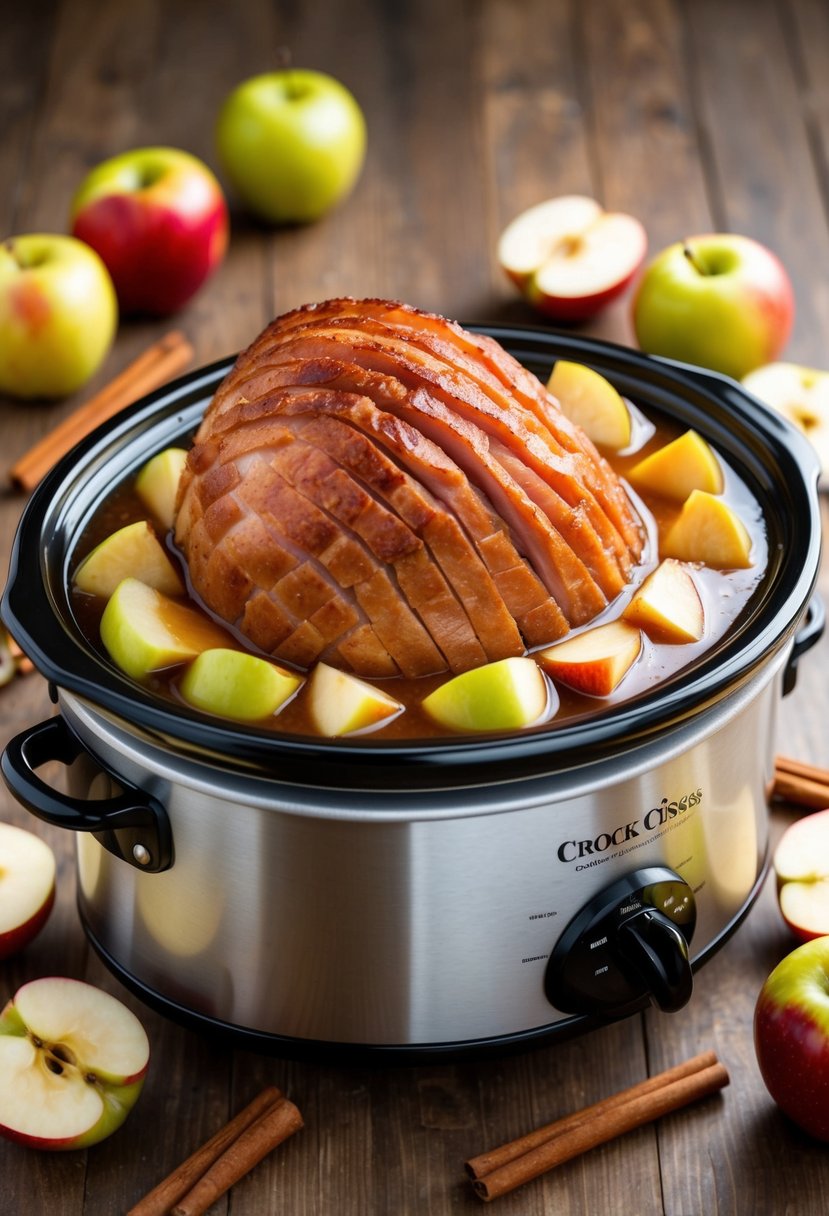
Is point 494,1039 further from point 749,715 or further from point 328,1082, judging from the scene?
point 749,715

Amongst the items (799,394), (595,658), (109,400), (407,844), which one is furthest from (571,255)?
(407,844)

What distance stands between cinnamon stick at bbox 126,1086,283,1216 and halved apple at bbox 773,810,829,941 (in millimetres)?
792

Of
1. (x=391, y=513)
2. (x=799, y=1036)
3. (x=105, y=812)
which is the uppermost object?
(x=391, y=513)

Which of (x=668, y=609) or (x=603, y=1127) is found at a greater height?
(x=668, y=609)

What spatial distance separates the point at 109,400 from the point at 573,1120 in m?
1.93

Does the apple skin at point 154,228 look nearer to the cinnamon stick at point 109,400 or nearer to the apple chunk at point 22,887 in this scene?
the cinnamon stick at point 109,400

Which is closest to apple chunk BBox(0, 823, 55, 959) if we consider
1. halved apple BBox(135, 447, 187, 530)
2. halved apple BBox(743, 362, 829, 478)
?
halved apple BBox(135, 447, 187, 530)

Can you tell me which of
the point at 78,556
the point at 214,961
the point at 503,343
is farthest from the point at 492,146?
the point at 214,961

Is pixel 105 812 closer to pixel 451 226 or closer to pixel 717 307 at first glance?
pixel 717 307

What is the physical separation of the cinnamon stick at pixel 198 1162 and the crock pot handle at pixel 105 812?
0.35 meters

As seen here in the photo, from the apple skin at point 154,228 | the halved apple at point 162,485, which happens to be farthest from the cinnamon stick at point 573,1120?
the apple skin at point 154,228

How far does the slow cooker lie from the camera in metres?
1.73

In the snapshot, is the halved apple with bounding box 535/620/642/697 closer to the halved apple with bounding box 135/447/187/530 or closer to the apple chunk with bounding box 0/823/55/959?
the halved apple with bounding box 135/447/187/530

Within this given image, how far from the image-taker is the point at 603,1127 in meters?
1.94
